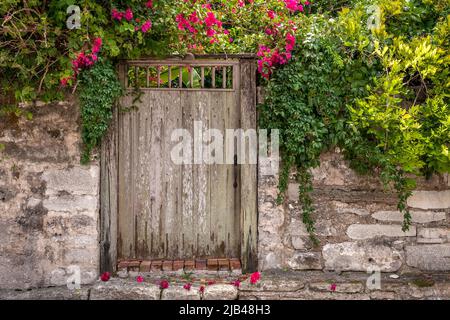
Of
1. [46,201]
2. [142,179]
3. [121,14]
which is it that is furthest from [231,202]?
[121,14]

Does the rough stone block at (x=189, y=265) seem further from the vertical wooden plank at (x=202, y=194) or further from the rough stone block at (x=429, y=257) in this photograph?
the rough stone block at (x=429, y=257)

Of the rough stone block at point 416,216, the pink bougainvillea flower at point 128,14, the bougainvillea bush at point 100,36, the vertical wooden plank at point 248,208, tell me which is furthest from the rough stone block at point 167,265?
the pink bougainvillea flower at point 128,14

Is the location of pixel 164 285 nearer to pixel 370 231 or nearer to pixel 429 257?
pixel 370 231

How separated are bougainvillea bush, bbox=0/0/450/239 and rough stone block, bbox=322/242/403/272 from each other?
0.31 meters

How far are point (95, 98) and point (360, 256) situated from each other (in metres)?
2.59

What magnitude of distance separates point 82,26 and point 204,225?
1924 millimetres

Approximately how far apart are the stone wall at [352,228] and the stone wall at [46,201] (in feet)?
4.92

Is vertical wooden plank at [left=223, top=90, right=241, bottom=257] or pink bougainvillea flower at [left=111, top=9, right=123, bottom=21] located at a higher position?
pink bougainvillea flower at [left=111, top=9, right=123, bottom=21]

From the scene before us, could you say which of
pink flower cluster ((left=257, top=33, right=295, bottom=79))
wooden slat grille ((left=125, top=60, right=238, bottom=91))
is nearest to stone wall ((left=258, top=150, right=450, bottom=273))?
pink flower cluster ((left=257, top=33, right=295, bottom=79))

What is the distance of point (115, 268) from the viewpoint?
3.80m

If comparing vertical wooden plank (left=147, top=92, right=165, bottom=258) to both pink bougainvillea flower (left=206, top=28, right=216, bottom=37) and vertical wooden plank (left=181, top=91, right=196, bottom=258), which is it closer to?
vertical wooden plank (left=181, top=91, right=196, bottom=258)

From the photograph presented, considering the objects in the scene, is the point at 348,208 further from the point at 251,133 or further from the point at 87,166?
the point at 87,166

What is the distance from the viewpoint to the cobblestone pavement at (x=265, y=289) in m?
3.53

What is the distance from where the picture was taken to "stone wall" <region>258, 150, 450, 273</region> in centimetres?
380
